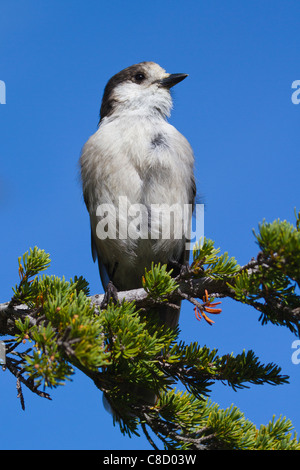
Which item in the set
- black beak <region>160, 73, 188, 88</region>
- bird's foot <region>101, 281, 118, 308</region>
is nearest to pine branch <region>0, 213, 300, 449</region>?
bird's foot <region>101, 281, 118, 308</region>

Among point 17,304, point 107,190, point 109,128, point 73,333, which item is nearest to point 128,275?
point 107,190

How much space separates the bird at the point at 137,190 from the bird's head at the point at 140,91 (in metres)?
0.02

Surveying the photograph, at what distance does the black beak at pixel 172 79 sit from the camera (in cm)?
489

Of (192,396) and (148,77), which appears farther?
(148,77)

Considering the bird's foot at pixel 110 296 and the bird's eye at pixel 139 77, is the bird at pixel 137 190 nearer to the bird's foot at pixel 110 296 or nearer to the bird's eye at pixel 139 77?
the bird's eye at pixel 139 77

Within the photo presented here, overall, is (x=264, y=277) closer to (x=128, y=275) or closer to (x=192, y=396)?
(x=192, y=396)

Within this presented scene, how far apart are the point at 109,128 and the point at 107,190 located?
2.07 feet

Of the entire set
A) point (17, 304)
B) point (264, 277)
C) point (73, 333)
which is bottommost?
point (73, 333)

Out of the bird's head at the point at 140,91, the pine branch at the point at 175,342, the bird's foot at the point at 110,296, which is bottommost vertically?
the pine branch at the point at 175,342

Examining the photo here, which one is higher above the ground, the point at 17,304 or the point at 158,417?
the point at 17,304

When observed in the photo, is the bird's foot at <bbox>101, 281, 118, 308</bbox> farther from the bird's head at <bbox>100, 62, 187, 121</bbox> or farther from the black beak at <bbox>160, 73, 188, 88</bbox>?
the black beak at <bbox>160, 73, 188, 88</bbox>

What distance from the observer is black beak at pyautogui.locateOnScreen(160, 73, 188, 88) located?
4891 millimetres

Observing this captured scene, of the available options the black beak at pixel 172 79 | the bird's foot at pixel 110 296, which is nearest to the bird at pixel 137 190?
the black beak at pixel 172 79

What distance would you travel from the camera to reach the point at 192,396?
286 cm
